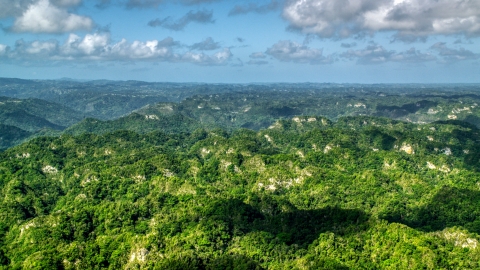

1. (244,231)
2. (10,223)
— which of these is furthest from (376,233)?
(10,223)

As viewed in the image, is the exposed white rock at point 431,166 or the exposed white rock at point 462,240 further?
the exposed white rock at point 431,166

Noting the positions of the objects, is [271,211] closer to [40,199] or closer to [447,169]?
[40,199]

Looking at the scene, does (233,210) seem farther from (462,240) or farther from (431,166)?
(431,166)

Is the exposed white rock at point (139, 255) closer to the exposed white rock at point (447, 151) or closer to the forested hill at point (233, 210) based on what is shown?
the forested hill at point (233, 210)

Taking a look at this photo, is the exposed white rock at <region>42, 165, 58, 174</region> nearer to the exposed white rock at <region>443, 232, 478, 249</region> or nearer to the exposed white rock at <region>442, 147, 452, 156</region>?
the exposed white rock at <region>443, 232, 478, 249</region>

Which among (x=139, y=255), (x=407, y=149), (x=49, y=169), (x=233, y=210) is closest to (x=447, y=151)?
(x=407, y=149)

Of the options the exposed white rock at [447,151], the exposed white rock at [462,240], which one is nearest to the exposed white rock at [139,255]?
the exposed white rock at [462,240]

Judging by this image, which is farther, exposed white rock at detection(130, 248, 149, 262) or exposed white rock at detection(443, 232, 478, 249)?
exposed white rock at detection(443, 232, 478, 249)

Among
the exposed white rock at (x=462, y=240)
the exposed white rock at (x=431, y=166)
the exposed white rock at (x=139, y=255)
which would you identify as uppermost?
the exposed white rock at (x=462, y=240)

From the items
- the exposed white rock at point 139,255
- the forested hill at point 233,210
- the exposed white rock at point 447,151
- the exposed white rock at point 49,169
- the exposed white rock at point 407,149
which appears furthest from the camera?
the exposed white rock at point 447,151

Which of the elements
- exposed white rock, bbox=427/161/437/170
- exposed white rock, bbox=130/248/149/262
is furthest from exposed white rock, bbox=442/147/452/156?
exposed white rock, bbox=130/248/149/262
